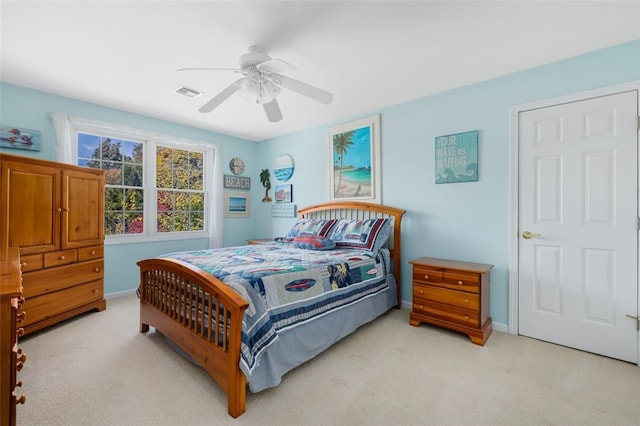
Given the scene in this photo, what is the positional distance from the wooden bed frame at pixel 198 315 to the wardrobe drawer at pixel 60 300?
904 millimetres

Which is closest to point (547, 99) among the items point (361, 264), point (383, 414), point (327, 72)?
point (327, 72)

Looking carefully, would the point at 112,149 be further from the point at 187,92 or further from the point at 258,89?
the point at 258,89

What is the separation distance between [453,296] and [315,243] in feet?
4.96

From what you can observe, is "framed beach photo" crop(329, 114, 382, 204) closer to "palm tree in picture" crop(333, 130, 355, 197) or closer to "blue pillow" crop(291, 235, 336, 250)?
"palm tree in picture" crop(333, 130, 355, 197)

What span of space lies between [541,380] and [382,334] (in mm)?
1224

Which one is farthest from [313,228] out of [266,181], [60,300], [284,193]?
[60,300]

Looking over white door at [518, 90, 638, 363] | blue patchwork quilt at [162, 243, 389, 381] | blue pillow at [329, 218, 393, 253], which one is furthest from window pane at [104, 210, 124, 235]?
white door at [518, 90, 638, 363]

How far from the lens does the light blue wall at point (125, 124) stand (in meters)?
3.12

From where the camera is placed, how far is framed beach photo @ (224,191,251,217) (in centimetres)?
504

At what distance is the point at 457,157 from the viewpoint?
311 centimetres

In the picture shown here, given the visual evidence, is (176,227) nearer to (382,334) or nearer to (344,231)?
(344,231)

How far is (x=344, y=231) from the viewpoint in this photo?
3.49m

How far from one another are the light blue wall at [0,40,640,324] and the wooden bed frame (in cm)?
172

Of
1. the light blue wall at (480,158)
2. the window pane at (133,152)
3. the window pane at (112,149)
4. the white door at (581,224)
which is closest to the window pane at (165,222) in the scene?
the window pane at (133,152)
